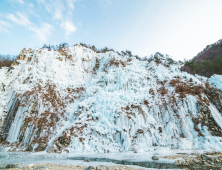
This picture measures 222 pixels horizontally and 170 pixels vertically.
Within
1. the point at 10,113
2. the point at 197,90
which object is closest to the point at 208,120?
the point at 197,90

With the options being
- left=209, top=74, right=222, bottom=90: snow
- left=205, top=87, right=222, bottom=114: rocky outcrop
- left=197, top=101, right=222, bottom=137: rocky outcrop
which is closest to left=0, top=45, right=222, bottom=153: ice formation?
left=197, top=101, right=222, bottom=137: rocky outcrop

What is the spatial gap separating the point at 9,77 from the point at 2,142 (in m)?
9.74

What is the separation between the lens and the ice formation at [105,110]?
12266 mm

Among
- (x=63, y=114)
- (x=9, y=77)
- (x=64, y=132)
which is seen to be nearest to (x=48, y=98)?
(x=63, y=114)

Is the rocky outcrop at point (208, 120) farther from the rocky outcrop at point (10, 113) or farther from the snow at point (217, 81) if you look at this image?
the rocky outcrop at point (10, 113)

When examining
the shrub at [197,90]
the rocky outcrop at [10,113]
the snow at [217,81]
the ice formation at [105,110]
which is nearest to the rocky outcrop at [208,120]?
the ice formation at [105,110]

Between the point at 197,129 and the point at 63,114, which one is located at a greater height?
the point at 63,114

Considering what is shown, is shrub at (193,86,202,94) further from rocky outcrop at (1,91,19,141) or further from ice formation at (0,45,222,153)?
rocky outcrop at (1,91,19,141)

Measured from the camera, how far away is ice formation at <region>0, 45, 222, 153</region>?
12266 millimetres

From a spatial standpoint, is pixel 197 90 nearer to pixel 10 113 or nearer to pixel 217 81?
pixel 217 81

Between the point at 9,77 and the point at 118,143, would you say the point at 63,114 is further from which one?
the point at 9,77

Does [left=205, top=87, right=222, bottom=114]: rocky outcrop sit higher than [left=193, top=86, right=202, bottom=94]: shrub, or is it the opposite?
[left=193, top=86, right=202, bottom=94]: shrub

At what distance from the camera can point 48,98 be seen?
54.5 feet

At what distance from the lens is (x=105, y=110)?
48.9 feet
